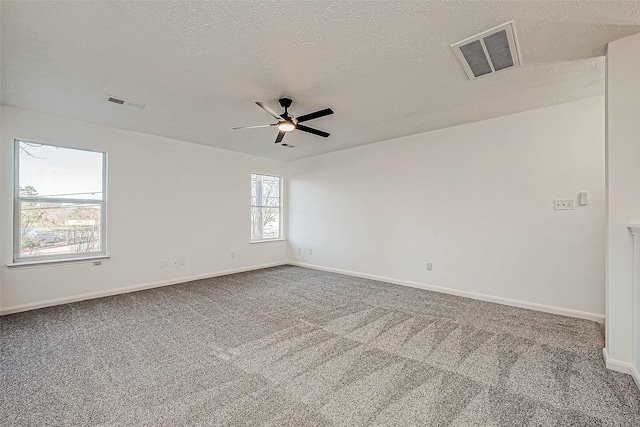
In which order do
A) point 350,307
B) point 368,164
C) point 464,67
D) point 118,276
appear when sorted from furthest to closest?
point 368,164 < point 118,276 < point 350,307 < point 464,67

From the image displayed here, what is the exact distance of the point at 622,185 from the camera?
212 centimetres

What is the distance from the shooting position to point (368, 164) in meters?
5.22

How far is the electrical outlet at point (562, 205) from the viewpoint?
10.7 ft

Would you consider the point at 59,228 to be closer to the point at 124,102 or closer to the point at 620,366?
the point at 124,102

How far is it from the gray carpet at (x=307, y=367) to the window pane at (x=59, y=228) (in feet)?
2.77

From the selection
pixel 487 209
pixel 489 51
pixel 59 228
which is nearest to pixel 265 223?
pixel 59 228

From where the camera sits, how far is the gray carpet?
5.51 ft

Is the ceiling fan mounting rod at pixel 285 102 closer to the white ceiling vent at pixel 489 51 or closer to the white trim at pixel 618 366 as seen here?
the white ceiling vent at pixel 489 51

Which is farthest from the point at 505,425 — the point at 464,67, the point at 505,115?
the point at 505,115

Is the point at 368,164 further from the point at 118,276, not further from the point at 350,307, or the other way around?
the point at 118,276

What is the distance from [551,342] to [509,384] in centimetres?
106

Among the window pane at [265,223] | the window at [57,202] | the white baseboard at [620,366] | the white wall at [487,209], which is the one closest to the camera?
the white baseboard at [620,366]

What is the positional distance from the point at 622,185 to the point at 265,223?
567cm

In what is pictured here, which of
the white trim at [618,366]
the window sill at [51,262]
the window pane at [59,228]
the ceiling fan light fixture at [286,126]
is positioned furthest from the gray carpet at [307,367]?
the ceiling fan light fixture at [286,126]
